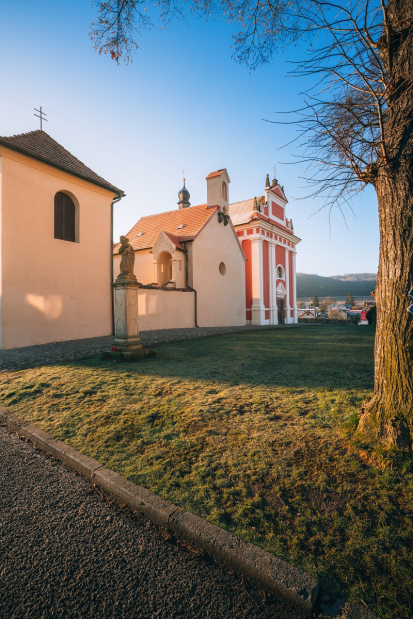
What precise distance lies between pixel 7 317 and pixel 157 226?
15379 millimetres

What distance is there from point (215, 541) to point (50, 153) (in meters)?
14.8

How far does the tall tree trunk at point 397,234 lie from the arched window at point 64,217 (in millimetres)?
12329

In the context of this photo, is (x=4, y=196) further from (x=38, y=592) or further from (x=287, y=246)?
(x=287, y=246)

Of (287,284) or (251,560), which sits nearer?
(251,560)

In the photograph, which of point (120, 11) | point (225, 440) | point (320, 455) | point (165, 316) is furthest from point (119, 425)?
point (165, 316)

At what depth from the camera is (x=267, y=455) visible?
3.14m

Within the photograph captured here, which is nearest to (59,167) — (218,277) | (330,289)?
(218,277)

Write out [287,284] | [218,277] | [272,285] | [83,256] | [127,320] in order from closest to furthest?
[127,320]
[83,256]
[218,277]
[272,285]
[287,284]

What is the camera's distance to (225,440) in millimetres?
3510

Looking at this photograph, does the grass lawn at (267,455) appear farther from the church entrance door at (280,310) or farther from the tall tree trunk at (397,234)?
the church entrance door at (280,310)

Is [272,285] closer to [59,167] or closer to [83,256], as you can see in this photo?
[83,256]

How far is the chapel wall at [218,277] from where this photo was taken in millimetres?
20264

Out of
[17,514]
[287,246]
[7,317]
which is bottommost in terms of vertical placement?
[17,514]

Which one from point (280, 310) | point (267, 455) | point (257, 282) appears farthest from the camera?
point (280, 310)
